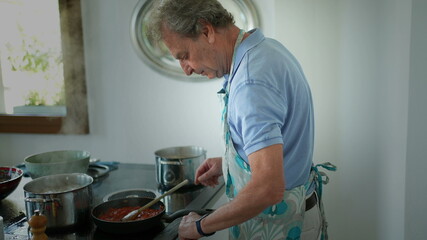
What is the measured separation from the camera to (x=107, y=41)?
283 cm

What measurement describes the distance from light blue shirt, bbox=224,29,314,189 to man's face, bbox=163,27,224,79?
0.10 meters

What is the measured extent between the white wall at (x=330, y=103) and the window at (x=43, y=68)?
8cm

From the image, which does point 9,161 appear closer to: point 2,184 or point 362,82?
point 2,184

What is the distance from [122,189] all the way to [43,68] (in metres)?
1.68

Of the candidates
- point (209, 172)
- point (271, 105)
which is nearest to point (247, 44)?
point (271, 105)

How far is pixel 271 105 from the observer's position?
106 cm

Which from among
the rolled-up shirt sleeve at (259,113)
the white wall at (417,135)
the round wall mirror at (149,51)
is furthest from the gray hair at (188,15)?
the round wall mirror at (149,51)

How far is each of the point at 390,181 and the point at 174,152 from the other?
42.0 inches

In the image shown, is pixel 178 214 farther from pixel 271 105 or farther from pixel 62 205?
pixel 271 105

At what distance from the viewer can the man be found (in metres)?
1.05

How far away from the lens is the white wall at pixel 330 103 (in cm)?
180

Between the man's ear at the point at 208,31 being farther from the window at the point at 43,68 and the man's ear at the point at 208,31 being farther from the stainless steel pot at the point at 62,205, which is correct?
the window at the point at 43,68

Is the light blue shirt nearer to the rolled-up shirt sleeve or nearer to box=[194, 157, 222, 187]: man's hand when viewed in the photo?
the rolled-up shirt sleeve

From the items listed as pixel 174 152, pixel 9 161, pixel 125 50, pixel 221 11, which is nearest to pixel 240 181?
pixel 221 11
